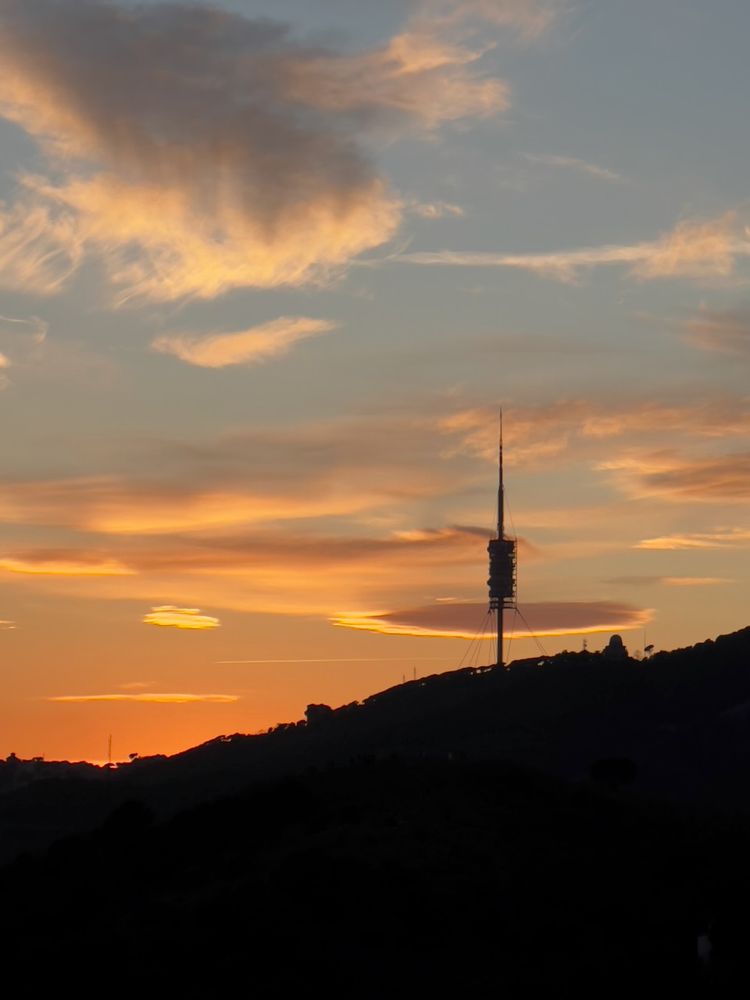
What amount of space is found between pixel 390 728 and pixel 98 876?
354 ft

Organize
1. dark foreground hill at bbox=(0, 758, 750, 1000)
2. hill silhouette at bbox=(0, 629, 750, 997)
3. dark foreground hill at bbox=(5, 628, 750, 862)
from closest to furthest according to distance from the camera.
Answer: dark foreground hill at bbox=(0, 758, 750, 1000) < hill silhouette at bbox=(0, 629, 750, 997) < dark foreground hill at bbox=(5, 628, 750, 862)

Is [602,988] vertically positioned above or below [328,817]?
below

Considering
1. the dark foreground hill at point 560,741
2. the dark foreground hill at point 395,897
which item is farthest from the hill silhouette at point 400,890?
the dark foreground hill at point 560,741

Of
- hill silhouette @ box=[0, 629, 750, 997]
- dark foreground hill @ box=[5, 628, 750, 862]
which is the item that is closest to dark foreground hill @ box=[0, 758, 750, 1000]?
hill silhouette @ box=[0, 629, 750, 997]

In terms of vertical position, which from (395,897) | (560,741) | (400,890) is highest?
(560,741)

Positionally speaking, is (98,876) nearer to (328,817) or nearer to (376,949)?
(328,817)

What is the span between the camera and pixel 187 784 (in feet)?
552

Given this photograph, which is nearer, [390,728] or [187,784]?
[187,784]

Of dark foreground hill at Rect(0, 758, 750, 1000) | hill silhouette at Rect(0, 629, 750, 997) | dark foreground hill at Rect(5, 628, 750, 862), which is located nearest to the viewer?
dark foreground hill at Rect(0, 758, 750, 1000)

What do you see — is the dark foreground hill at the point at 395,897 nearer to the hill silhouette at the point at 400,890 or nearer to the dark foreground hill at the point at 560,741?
the hill silhouette at the point at 400,890

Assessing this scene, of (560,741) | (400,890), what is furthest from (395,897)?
(560,741)

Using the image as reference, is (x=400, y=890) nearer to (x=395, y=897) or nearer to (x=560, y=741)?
(x=395, y=897)

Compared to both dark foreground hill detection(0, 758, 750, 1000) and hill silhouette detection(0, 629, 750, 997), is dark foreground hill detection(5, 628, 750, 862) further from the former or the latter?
dark foreground hill detection(0, 758, 750, 1000)

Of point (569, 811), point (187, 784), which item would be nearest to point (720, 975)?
point (569, 811)
